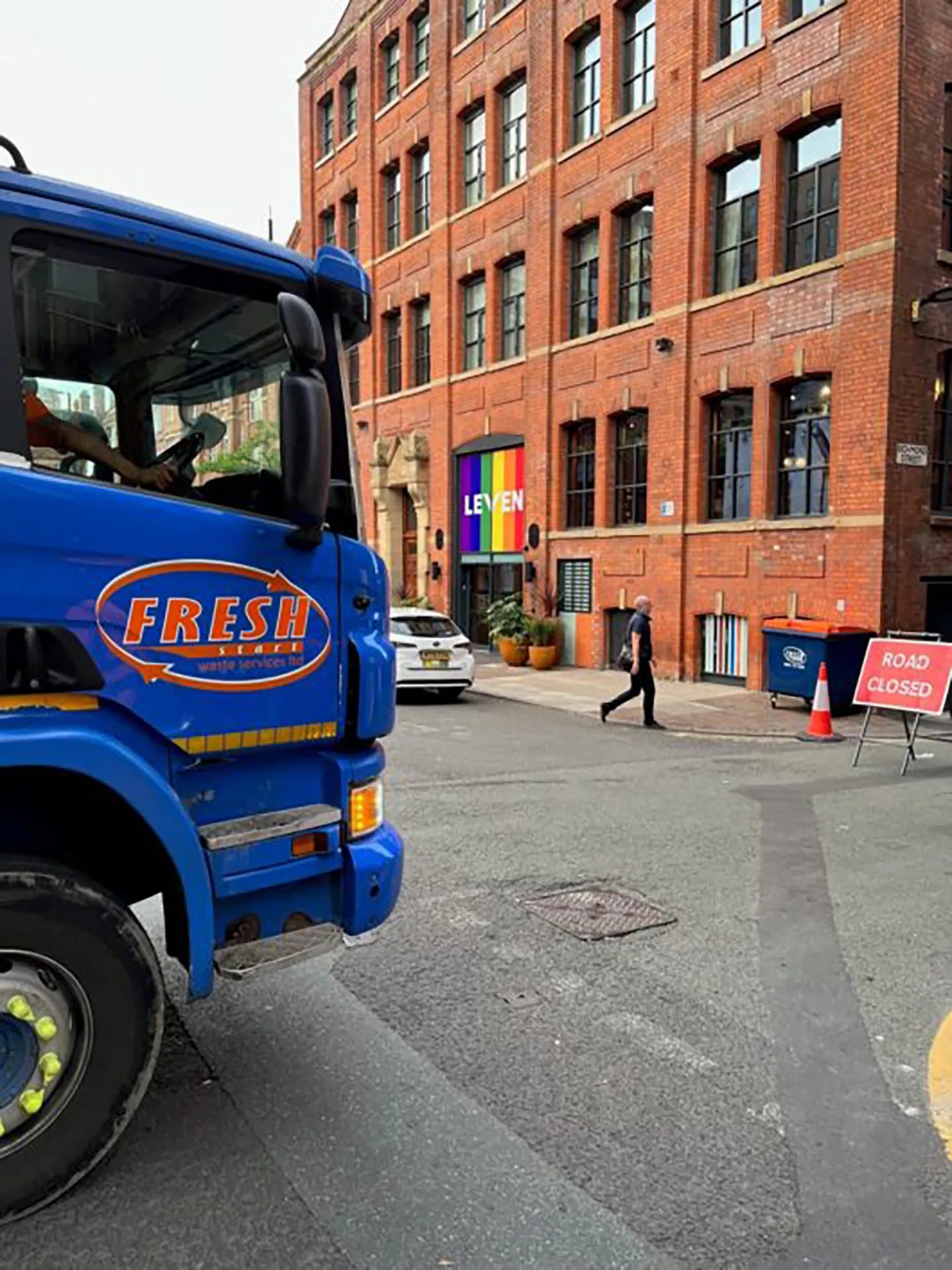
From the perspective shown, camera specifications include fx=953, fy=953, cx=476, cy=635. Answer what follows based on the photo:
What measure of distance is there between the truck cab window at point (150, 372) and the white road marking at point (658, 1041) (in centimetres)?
247

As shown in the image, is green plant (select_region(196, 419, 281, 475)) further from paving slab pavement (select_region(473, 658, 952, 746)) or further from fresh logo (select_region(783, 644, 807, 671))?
fresh logo (select_region(783, 644, 807, 671))

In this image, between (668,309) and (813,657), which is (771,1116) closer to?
(813,657)

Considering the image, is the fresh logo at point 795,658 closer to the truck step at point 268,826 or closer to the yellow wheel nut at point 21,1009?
the truck step at point 268,826

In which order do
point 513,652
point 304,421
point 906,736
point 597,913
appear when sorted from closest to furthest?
point 304,421 → point 597,913 → point 906,736 → point 513,652

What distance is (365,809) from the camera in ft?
11.1

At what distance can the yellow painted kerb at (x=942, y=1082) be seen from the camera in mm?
3205

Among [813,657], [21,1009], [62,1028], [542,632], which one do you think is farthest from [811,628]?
[21,1009]

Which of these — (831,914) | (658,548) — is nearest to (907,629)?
(658,548)

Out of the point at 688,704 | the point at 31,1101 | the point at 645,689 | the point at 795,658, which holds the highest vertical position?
the point at 795,658

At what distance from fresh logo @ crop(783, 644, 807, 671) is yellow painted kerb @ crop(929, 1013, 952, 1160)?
989 cm

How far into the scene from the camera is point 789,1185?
9.39ft

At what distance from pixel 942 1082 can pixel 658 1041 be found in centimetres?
103

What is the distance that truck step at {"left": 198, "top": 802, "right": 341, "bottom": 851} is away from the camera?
3.01 m

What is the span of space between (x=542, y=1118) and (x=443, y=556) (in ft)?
71.3
